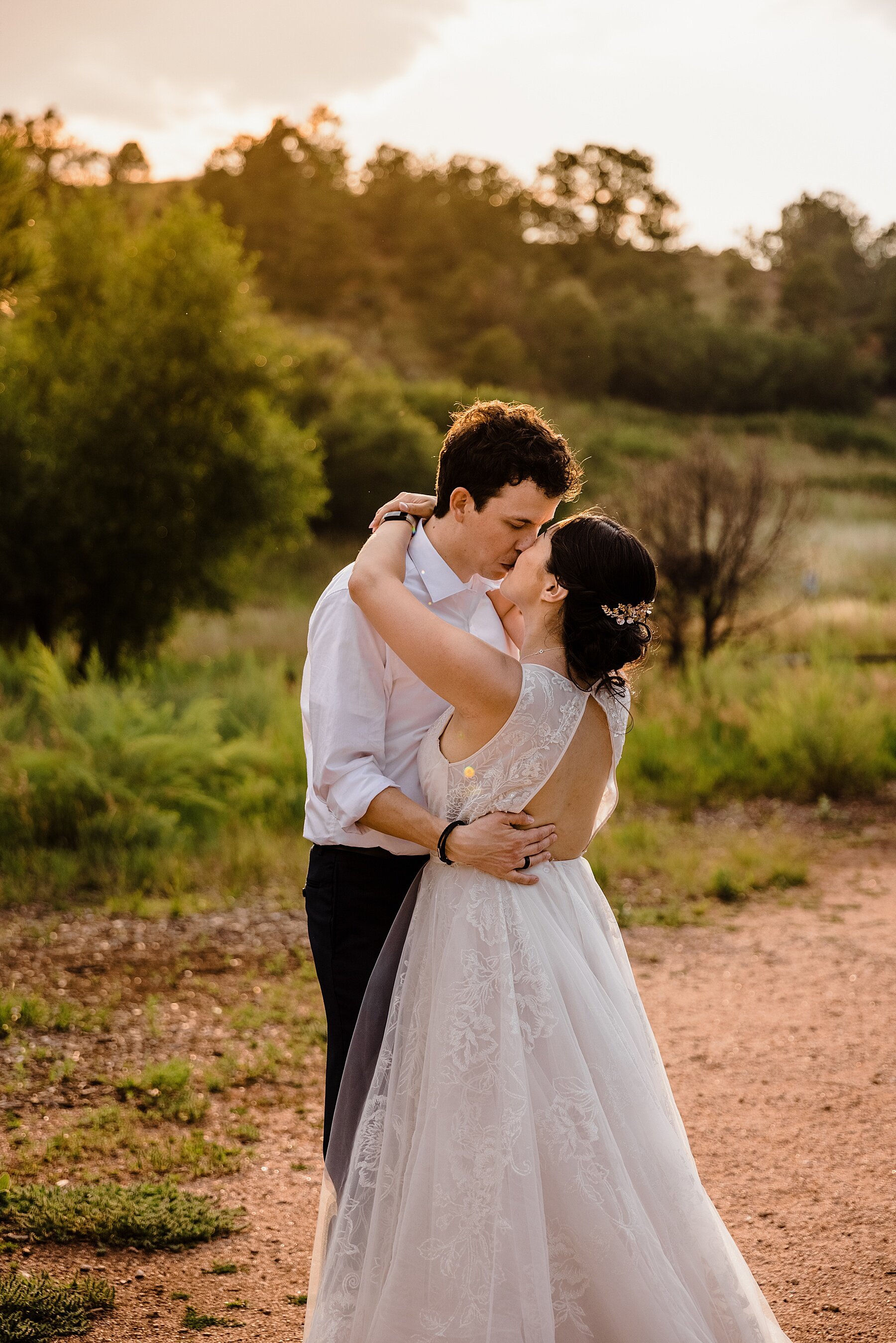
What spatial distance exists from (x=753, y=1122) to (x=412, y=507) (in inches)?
124

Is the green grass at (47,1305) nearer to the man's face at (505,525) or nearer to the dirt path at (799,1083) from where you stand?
the dirt path at (799,1083)

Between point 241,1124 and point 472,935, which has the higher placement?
point 472,935

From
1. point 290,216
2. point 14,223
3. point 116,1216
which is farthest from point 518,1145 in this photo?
point 290,216

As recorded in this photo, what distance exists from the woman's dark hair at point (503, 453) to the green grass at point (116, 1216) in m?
2.58

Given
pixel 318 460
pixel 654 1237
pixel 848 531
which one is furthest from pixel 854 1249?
pixel 848 531

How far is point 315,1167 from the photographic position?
14.2 feet

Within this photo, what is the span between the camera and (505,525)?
286 cm

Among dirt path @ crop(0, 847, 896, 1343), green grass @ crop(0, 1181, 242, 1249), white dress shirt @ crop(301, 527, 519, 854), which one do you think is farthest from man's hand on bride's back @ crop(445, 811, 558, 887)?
green grass @ crop(0, 1181, 242, 1249)

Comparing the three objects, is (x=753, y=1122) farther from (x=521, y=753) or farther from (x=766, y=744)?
(x=766, y=744)

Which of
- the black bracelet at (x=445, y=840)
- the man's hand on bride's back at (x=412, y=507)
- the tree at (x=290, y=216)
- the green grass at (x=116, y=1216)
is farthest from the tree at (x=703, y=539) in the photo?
the tree at (x=290, y=216)

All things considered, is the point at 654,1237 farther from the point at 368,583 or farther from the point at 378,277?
the point at 378,277

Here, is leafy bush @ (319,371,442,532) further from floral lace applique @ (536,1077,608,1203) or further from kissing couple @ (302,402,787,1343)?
floral lace applique @ (536,1077,608,1203)

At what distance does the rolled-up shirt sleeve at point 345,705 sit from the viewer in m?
2.69

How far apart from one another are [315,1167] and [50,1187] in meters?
0.96
